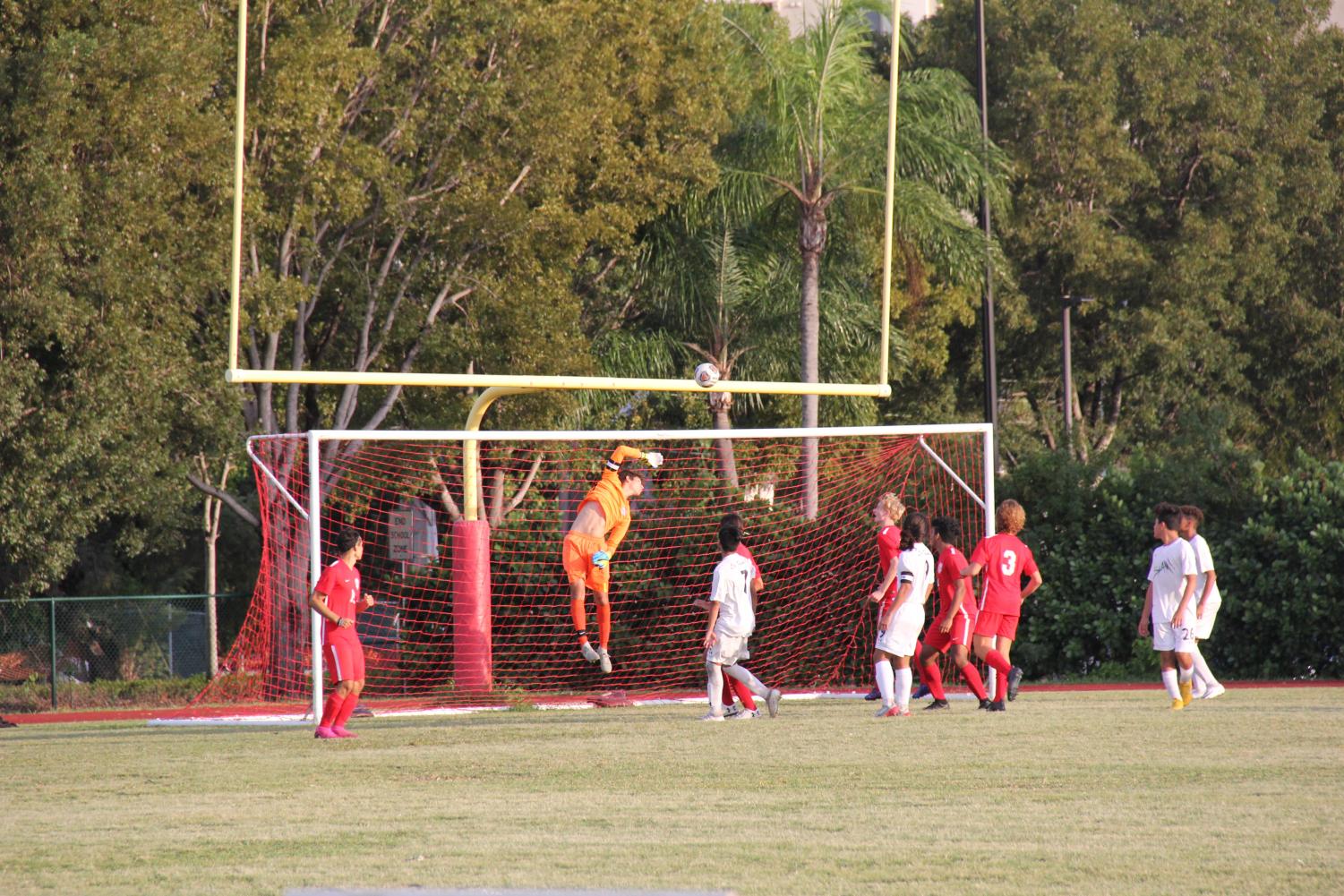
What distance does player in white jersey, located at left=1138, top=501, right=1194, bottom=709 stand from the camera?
14.4m

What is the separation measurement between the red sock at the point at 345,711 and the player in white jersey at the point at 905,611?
13.5 ft

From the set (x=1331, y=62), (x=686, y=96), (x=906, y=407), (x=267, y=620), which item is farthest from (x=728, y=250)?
(x=1331, y=62)

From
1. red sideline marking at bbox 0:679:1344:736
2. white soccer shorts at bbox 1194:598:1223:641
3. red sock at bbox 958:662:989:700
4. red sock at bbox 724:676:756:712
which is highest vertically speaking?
white soccer shorts at bbox 1194:598:1223:641

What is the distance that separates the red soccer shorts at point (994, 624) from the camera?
14031 mm

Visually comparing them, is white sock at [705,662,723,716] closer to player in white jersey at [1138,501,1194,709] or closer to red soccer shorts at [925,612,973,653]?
red soccer shorts at [925,612,973,653]

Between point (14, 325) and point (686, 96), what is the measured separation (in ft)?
36.1

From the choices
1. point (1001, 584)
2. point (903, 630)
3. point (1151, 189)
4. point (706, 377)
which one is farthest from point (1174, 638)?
point (1151, 189)

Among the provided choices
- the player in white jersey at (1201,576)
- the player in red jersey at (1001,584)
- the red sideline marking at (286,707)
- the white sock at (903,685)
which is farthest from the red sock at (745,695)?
the player in white jersey at (1201,576)

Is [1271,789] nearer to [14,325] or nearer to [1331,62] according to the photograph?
[14,325]

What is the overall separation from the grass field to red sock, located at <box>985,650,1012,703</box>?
65 cm

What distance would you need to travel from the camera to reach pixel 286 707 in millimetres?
18984

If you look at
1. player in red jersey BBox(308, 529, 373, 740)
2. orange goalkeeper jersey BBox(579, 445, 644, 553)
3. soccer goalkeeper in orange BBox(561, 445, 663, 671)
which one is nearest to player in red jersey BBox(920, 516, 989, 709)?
soccer goalkeeper in orange BBox(561, 445, 663, 671)

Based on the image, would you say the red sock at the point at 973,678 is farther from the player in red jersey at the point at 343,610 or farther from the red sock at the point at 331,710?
the red sock at the point at 331,710

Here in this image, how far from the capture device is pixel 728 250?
29078 millimetres
